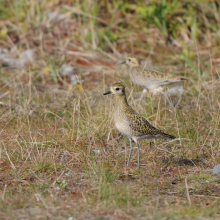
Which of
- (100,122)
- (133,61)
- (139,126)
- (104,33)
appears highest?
(104,33)

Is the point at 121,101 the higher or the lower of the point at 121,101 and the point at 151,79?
the higher

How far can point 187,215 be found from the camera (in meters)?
4.64

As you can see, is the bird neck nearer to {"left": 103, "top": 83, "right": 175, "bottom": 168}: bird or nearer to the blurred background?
{"left": 103, "top": 83, "right": 175, "bottom": 168}: bird

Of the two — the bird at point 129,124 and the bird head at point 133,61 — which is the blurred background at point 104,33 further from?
the bird at point 129,124

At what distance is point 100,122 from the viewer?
291 inches

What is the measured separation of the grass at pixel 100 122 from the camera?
510 centimetres

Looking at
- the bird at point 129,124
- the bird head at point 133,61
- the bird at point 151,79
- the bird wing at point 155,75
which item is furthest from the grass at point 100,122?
the bird head at point 133,61

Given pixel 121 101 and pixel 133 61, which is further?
pixel 133 61

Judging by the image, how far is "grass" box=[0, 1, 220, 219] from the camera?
201 inches

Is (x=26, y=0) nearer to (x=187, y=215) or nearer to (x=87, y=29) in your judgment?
(x=87, y=29)

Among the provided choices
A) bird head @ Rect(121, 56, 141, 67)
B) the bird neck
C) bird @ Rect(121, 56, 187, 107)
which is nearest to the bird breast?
the bird neck

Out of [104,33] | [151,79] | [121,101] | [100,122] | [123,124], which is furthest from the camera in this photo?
[104,33]

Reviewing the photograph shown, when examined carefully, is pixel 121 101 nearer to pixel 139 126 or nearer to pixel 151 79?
pixel 139 126

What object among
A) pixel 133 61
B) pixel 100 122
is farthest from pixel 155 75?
pixel 100 122
